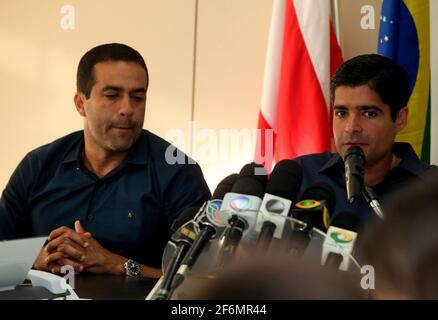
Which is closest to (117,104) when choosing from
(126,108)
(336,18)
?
(126,108)

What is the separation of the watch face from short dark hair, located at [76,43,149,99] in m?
0.75

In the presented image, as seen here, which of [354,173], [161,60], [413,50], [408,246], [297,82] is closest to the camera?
[408,246]

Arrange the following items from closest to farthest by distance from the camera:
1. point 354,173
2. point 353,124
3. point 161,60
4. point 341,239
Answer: point 341,239 → point 354,173 → point 353,124 → point 161,60

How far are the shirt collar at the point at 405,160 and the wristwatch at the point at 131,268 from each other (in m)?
0.76

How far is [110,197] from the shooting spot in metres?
2.51

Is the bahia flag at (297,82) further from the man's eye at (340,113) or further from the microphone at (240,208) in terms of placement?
the microphone at (240,208)

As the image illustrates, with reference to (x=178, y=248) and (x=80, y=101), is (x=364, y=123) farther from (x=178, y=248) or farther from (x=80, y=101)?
(x=178, y=248)

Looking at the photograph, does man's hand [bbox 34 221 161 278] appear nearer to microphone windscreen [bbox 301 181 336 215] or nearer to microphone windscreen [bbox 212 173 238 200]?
microphone windscreen [bbox 212 173 238 200]

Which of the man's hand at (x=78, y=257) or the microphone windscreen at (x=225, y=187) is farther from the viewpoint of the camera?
the man's hand at (x=78, y=257)

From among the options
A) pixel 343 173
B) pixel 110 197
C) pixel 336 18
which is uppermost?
pixel 336 18

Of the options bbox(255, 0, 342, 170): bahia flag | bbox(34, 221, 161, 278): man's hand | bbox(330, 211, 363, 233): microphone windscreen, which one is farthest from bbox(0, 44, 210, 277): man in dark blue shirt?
bbox(330, 211, 363, 233): microphone windscreen

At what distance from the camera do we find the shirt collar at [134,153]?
257 centimetres

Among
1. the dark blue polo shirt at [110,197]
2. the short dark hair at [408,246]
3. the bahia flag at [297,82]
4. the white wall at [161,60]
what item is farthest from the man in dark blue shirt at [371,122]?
the short dark hair at [408,246]

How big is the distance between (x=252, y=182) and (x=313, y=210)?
4.4 inches
